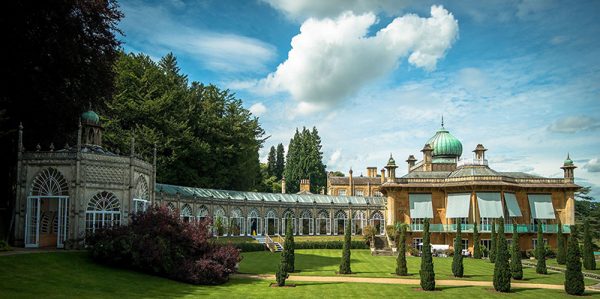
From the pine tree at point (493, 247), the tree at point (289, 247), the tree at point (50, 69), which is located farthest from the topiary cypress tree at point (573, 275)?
the tree at point (50, 69)

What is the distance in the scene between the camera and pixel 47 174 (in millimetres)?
28938

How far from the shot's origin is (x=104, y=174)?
96.8 ft

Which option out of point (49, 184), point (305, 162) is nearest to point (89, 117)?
point (49, 184)

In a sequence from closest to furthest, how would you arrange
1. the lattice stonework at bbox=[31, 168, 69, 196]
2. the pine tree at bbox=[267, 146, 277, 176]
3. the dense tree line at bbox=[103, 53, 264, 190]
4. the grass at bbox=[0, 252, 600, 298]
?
the grass at bbox=[0, 252, 600, 298] → the lattice stonework at bbox=[31, 168, 69, 196] → the dense tree line at bbox=[103, 53, 264, 190] → the pine tree at bbox=[267, 146, 277, 176]

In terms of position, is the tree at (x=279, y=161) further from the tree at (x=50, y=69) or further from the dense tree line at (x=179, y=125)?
the tree at (x=50, y=69)

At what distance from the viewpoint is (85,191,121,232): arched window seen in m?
28.8

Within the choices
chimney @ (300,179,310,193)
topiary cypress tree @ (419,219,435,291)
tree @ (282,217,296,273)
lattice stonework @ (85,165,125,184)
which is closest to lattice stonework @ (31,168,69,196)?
lattice stonework @ (85,165,125,184)

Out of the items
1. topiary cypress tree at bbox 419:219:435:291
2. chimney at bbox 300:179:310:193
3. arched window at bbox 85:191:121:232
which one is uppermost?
chimney at bbox 300:179:310:193

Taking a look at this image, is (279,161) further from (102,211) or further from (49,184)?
(49,184)

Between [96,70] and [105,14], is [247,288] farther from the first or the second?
[105,14]

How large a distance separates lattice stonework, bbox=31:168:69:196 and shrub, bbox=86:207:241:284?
420 centimetres

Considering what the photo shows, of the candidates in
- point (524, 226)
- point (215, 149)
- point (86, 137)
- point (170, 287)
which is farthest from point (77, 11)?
point (524, 226)

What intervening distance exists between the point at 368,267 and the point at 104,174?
62.3 ft

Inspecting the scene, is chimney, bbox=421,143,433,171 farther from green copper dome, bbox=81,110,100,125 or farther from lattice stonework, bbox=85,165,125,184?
green copper dome, bbox=81,110,100,125
